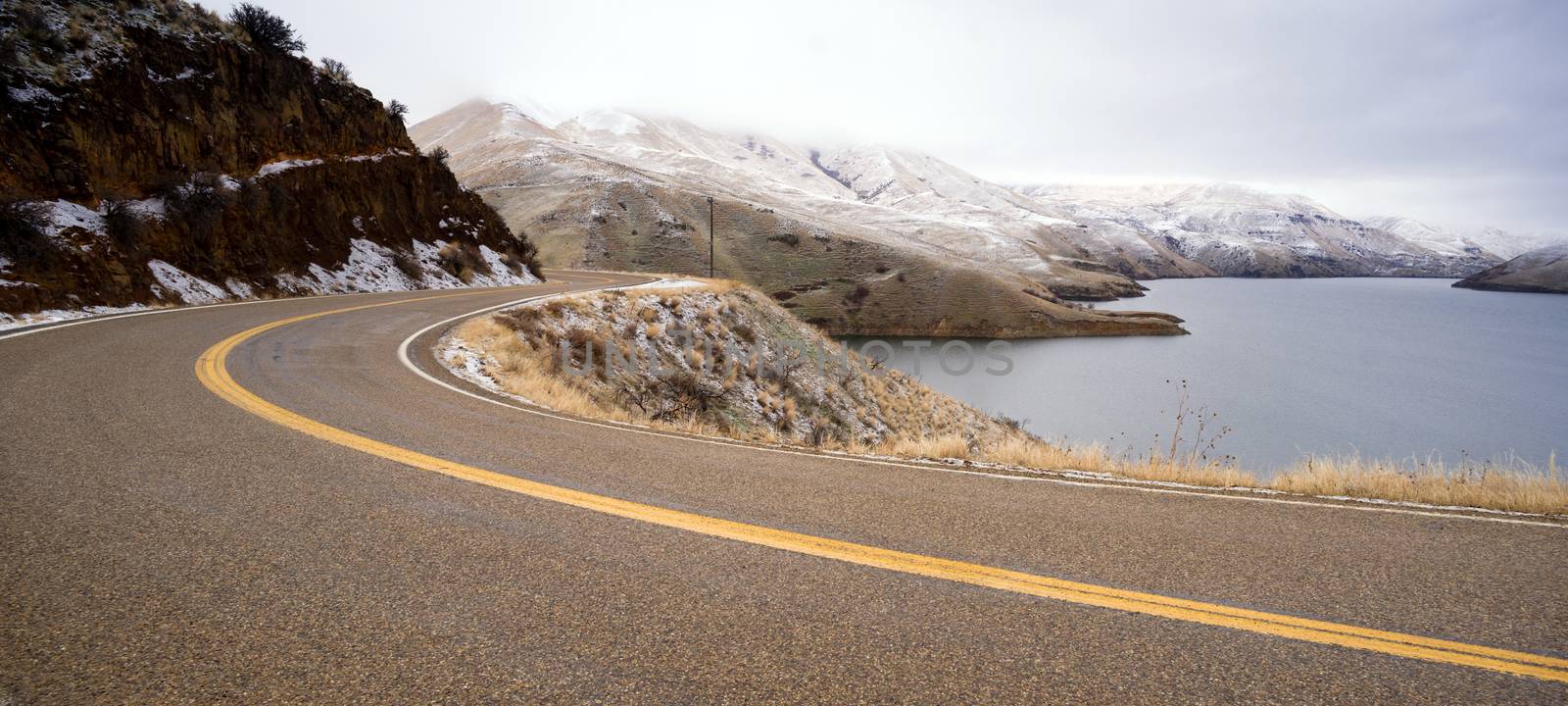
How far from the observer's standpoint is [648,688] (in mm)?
2490

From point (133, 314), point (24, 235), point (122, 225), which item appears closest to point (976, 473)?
point (133, 314)

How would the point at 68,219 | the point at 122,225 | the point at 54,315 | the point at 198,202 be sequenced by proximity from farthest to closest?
1. the point at 198,202
2. the point at 122,225
3. the point at 68,219
4. the point at 54,315

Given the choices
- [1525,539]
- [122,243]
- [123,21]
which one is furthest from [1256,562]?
[123,21]

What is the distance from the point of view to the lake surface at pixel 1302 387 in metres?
37.2

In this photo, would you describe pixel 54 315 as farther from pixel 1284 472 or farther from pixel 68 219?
pixel 1284 472

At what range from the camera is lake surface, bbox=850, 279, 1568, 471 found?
37156 millimetres

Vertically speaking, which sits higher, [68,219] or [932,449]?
[68,219]

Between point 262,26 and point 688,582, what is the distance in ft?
98.1

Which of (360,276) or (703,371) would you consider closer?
(703,371)

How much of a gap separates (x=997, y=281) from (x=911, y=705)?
90308mm

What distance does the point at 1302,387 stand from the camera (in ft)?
161

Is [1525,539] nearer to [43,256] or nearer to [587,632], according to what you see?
[587,632]

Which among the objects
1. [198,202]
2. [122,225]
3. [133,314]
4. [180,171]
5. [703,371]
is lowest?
[703,371]

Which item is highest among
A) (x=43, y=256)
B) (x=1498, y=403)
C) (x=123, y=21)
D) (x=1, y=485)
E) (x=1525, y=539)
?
(x=123, y=21)
